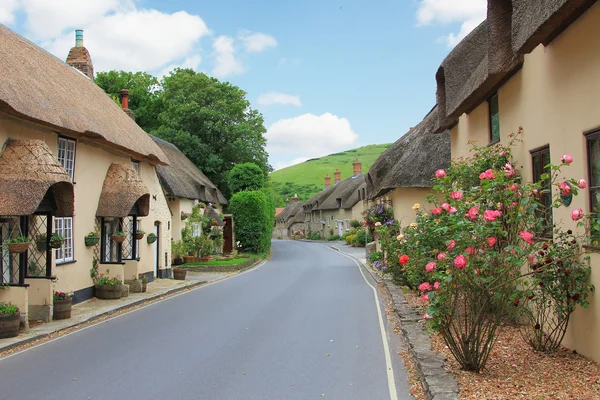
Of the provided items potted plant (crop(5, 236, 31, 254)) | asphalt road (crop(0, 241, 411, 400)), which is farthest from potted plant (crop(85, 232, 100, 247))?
potted plant (crop(5, 236, 31, 254))

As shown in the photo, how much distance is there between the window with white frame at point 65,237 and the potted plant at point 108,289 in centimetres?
141

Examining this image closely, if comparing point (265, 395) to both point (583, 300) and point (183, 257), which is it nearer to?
point (583, 300)

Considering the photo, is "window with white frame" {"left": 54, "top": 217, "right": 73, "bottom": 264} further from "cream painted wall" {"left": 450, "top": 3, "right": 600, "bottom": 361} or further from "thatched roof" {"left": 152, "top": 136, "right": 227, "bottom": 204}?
"cream painted wall" {"left": 450, "top": 3, "right": 600, "bottom": 361}

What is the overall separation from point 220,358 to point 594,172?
19.2ft

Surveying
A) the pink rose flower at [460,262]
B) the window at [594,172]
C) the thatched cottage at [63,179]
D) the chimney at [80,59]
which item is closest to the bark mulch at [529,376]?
the pink rose flower at [460,262]

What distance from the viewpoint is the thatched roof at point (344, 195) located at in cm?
6525

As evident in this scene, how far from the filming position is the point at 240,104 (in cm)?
4016

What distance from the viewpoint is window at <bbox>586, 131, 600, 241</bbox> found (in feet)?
21.1

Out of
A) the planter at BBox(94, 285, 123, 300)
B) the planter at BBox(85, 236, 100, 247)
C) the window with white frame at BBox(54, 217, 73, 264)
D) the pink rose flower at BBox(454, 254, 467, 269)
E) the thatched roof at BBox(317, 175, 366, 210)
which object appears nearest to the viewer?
the pink rose flower at BBox(454, 254, 467, 269)

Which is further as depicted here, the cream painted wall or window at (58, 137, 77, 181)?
window at (58, 137, 77, 181)

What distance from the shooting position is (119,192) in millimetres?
16375

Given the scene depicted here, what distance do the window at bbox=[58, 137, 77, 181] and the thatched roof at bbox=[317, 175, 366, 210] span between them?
4991 cm

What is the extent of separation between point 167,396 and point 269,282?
14.2 metres

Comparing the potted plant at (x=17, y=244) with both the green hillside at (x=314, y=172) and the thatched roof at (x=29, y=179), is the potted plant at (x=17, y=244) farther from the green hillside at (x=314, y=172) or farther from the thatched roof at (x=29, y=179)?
the green hillside at (x=314, y=172)
